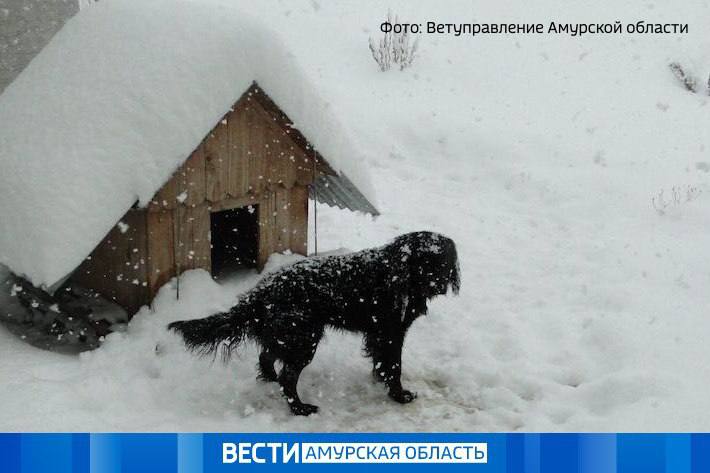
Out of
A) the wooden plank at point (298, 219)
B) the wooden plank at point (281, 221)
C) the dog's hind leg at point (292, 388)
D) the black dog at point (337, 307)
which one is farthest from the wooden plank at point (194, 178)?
the dog's hind leg at point (292, 388)

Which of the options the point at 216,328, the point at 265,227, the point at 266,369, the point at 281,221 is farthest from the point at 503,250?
the point at 216,328

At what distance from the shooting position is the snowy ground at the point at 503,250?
5145mm

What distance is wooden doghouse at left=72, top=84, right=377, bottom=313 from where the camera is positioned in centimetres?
586

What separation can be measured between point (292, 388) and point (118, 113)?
2.53 meters

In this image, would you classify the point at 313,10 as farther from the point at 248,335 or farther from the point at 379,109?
the point at 248,335

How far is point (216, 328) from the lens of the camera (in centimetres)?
486

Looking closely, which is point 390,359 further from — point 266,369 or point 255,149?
point 255,149

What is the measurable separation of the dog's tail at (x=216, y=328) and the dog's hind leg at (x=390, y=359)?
0.98 m

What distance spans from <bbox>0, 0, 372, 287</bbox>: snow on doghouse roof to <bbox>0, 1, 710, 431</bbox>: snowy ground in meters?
0.98

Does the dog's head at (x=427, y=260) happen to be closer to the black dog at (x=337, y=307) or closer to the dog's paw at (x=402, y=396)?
the black dog at (x=337, y=307)

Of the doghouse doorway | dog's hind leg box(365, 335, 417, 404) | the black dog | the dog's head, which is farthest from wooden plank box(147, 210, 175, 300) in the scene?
the dog's head

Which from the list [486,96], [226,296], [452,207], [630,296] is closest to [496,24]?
[486,96]

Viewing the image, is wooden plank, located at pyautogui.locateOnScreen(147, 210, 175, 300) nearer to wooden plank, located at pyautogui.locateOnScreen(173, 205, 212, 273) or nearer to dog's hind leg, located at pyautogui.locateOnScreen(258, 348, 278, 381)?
wooden plank, located at pyautogui.locateOnScreen(173, 205, 212, 273)

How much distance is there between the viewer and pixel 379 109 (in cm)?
1223
